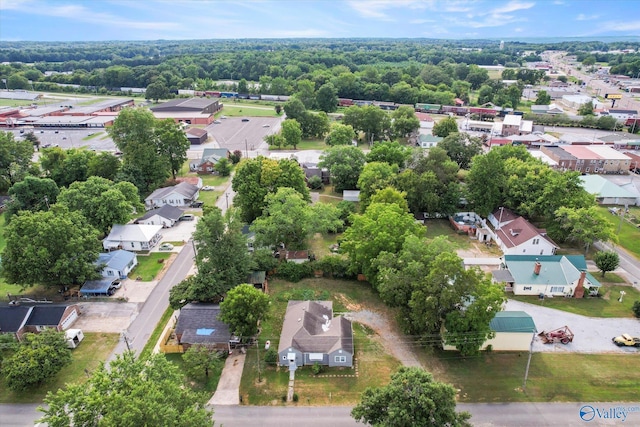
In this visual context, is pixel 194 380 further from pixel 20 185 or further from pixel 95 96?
A: pixel 95 96

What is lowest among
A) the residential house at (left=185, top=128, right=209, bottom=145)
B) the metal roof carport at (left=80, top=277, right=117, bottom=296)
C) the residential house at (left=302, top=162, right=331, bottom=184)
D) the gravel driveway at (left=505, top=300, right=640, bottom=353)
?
the gravel driveway at (left=505, top=300, right=640, bottom=353)

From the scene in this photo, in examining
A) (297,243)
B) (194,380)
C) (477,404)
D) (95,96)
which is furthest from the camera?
(95,96)

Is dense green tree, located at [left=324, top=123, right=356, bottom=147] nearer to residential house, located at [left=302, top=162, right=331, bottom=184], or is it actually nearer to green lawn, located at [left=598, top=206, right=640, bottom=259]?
residential house, located at [left=302, top=162, right=331, bottom=184]

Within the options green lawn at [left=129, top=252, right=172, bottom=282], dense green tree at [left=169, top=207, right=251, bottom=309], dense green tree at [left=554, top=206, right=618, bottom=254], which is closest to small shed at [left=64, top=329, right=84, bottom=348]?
dense green tree at [left=169, top=207, right=251, bottom=309]

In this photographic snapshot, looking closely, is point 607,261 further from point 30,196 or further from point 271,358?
point 30,196

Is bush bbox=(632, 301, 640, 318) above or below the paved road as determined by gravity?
above

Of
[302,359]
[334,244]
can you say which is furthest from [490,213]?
[302,359]

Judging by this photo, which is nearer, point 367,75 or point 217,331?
point 217,331

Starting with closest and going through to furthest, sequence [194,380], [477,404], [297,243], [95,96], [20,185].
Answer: [477,404] < [194,380] < [297,243] < [20,185] < [95,96]
